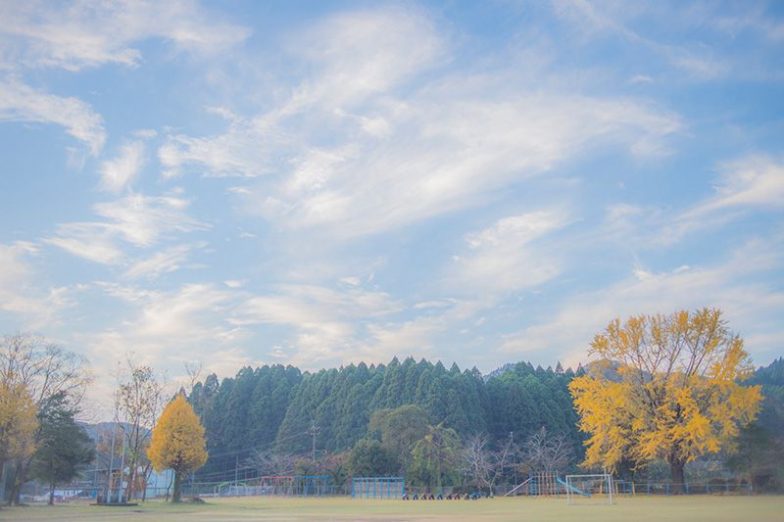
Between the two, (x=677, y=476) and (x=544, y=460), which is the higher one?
(x=677, y=476)

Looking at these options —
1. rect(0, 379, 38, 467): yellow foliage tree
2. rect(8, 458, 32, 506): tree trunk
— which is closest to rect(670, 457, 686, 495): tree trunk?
rect(0, 379, 38, 467): yellow foliage tree

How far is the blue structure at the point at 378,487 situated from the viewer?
59897 millimetres

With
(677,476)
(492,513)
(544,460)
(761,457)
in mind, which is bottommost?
(544,460)

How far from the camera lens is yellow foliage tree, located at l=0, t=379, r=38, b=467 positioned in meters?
37.2

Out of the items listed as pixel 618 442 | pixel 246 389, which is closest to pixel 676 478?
pixel 618 442

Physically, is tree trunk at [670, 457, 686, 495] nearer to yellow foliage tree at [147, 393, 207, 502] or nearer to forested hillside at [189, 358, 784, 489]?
forested hillside at [189, 358, 784, 489]

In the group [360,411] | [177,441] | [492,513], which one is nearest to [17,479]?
[177,441]

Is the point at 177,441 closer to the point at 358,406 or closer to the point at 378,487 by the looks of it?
the point at 378,487

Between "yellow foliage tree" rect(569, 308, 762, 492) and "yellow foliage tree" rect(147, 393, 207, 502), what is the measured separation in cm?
2568

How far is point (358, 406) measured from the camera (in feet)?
321

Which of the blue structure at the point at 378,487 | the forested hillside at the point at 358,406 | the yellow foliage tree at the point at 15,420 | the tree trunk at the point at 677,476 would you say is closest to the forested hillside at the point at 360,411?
the forested hillside at the point at 358,406

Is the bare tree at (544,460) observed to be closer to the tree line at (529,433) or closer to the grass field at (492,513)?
the tree line at (529,433)

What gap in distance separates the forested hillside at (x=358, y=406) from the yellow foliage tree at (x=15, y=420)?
55.0 meters

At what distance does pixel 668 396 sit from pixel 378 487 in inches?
1130
